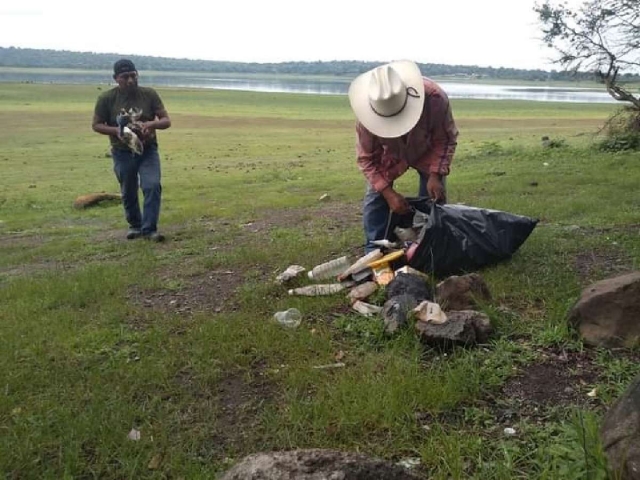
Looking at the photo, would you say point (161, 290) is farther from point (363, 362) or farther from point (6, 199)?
point (6, 199)

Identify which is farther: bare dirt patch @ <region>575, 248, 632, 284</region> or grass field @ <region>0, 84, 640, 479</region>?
bare dirt patch @ <region>575, 248, 632, 284</region>

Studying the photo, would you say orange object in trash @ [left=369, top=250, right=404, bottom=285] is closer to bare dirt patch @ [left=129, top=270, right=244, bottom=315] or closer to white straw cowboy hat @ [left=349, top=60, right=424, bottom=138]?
white straw cowboy hat @ [left=349, top=60, right=424, bottom=138]

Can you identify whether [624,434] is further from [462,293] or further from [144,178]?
[144,178]

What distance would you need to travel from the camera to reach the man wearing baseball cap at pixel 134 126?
731cm

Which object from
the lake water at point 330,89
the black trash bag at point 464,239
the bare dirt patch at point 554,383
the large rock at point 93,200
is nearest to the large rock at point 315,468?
the bare dirt patch at point 554,383

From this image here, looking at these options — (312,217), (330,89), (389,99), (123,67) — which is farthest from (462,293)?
(330,89)

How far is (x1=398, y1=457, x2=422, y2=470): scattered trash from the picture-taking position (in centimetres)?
271

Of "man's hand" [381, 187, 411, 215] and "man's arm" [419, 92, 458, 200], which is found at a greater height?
"man's arm" [419, 92, 458, 200]

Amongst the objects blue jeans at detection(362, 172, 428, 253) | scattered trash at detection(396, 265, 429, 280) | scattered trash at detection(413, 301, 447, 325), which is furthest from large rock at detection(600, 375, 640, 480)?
blue jeans at detection(362, 172, 428, 253)

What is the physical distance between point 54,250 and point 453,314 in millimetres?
5751

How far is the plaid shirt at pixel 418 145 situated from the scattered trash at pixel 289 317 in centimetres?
133

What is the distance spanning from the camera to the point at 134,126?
24.0ft

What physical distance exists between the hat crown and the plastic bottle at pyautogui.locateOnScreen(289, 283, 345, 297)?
1.29 m

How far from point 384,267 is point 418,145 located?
1.09 metres
